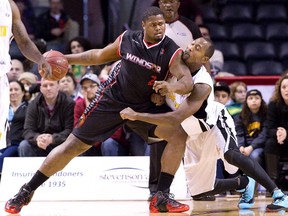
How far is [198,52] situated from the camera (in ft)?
19.6

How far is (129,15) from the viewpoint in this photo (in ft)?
38.2

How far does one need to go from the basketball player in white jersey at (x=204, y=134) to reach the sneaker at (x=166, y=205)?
0.03 metres

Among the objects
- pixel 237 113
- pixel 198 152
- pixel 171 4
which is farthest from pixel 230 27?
pixel 198 152

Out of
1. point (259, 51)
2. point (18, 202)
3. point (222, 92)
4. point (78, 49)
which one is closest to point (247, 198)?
point (18, 202)

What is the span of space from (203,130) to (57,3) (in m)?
5.61

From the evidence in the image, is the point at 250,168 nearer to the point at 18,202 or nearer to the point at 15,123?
the point at 18,202

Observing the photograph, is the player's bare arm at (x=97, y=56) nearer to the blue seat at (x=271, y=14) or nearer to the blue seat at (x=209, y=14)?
the blue seat at (x=209, y=14)

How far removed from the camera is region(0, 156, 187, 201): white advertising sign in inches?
298

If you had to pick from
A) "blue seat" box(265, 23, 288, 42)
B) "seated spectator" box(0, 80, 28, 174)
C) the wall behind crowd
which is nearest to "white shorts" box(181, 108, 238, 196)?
"seated spectator" box(0, 80, 28, 174)

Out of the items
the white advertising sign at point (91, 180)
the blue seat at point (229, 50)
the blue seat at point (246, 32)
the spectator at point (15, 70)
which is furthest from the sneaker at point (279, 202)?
the blue seat at point (246, 32)

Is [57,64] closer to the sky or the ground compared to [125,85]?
closer to the sky

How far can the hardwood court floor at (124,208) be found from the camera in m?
6.04

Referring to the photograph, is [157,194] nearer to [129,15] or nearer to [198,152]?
[198,152]

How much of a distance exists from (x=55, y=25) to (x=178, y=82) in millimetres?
5805
